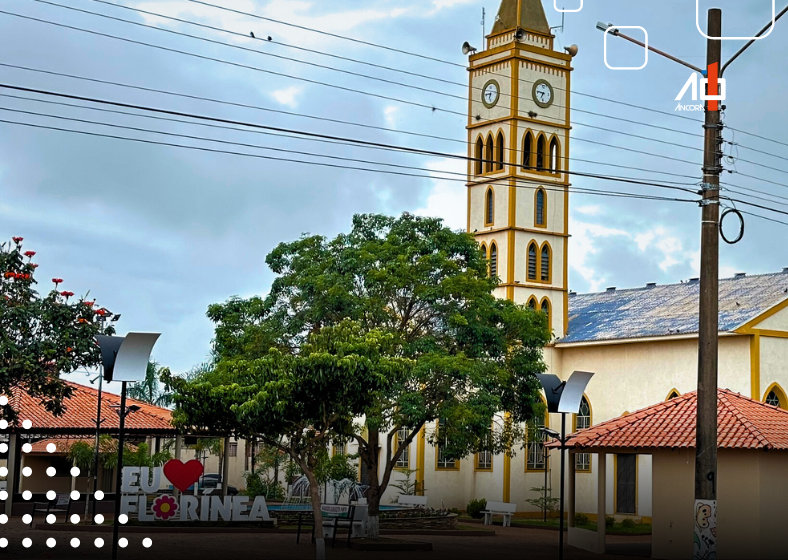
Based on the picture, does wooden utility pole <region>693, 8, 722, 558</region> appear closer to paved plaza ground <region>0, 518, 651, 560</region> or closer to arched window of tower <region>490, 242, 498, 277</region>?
paved plaza ground <region>0, 518, 651, 560</region>

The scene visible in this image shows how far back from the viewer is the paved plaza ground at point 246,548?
24219mm

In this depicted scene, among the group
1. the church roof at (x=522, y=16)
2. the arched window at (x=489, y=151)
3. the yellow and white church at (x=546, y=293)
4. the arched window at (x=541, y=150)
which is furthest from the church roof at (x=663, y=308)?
the church roof at (x=522, y=16)

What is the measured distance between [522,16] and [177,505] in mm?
24042

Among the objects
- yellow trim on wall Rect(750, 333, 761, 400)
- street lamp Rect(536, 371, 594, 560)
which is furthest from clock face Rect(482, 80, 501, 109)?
street lamp Rect(536, 371, 594, 560)

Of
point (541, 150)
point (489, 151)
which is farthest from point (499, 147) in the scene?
point (541, 150)

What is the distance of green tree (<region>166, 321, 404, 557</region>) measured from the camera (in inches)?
910

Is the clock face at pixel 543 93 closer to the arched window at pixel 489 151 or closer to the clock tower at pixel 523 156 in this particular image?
the clock tower at pixel 523 156

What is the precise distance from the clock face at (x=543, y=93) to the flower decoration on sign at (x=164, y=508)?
72.2ft

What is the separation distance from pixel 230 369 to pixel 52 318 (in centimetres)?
423

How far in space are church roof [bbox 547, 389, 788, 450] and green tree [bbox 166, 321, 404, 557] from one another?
6.52 metres

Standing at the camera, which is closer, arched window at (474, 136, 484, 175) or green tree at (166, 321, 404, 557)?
green tree at (166, 321, 404, 557)

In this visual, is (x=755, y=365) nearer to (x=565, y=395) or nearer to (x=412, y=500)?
(x=412, y=500)

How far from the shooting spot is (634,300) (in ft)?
151

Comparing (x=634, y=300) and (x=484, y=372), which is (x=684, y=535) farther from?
(x=634, y=300)
